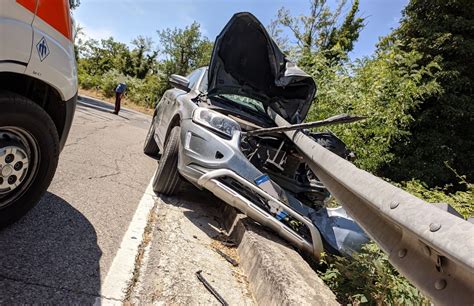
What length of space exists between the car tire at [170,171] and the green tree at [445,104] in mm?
9482

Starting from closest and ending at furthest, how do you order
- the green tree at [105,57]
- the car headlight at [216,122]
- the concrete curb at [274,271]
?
the concrete curb at [274,271] → the car headlight at [216,122] → the green tree at [105,57]

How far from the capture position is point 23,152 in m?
2.04

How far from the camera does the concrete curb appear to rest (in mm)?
2062

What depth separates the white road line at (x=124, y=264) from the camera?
1879mm

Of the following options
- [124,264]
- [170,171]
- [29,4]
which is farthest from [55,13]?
[170,171]

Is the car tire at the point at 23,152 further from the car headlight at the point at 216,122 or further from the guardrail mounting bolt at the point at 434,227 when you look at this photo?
the guardrail mounting bolt at the point at 434,227

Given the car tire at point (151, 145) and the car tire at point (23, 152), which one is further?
the car tire at point (151, 145)

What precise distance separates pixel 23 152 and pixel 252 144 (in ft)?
7.44

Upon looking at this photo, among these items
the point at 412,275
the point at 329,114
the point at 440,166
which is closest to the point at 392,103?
the point at 329,114

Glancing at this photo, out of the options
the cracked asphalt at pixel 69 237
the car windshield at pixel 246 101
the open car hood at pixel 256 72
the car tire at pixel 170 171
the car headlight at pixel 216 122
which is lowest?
the cracked asphalt at pixel 69 237

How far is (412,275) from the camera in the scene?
1162mm

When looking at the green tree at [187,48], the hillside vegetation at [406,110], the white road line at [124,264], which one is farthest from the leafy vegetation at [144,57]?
the white road line at [124,264]

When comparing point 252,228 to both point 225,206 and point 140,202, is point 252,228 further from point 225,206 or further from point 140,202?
point 140,202

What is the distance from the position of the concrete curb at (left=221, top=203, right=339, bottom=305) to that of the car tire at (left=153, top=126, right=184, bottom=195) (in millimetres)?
959
